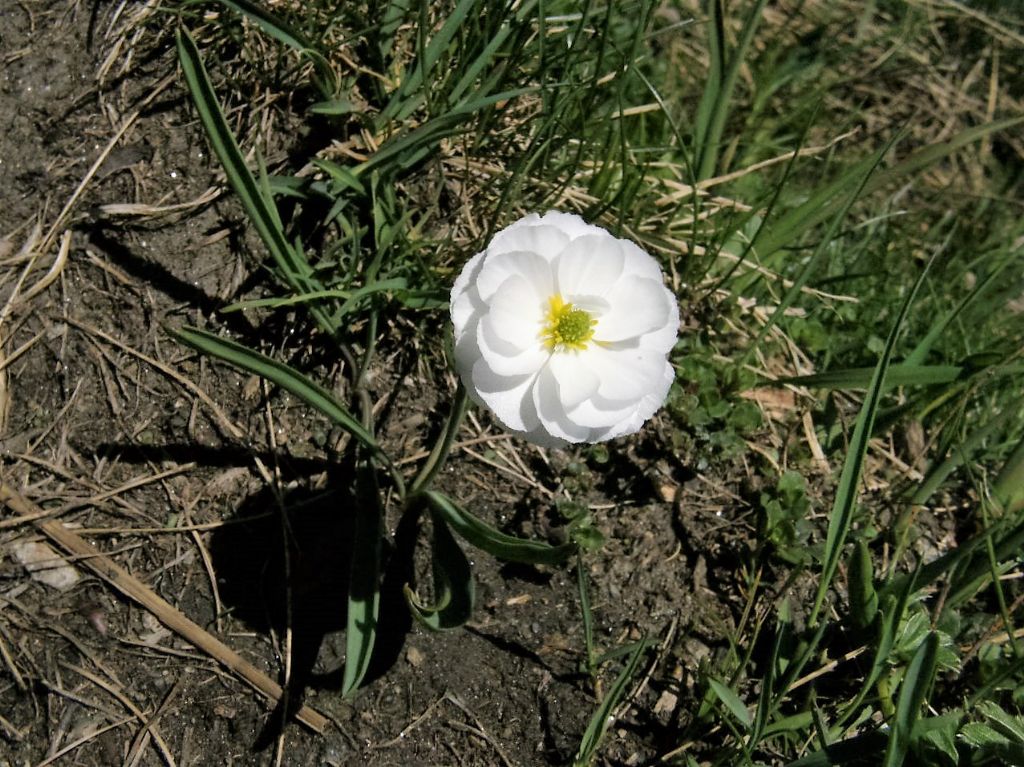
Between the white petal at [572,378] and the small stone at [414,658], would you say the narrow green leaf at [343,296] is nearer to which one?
the white petal at [572,378]

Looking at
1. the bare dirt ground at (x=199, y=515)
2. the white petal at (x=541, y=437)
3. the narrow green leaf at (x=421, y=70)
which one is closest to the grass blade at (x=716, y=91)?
the narrow green leaf at (x=421, y=70)

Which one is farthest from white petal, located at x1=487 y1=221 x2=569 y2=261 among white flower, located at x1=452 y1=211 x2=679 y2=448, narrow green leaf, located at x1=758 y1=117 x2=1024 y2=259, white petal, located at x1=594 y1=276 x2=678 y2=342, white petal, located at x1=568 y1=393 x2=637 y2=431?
narrow green leaf, located at x1=758 y1=117 x2=1024 y2=259

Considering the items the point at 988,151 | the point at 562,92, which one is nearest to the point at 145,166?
Answer: the point at 562,92

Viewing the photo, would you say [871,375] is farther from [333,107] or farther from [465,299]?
Answer: [333,107]

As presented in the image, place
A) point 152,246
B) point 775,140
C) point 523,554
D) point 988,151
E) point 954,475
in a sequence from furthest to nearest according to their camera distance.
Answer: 1. point 988,151
2. point 775,140
3. point 954,475
4. point 152,246
5. point 523,554

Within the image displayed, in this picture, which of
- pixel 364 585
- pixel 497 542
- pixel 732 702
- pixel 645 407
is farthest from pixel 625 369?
pixel 732 702

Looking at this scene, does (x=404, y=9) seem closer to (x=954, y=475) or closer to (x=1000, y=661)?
(x=954, y=475)

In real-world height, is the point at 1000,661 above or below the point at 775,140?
below
